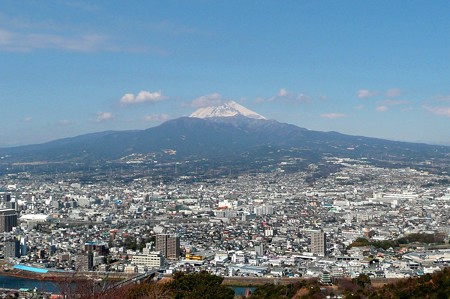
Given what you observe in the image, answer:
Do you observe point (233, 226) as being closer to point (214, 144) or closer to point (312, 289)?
point (312, 289)

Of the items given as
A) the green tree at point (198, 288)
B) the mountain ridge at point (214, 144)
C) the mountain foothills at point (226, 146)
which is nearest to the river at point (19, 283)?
the green tree at point (198, 288)

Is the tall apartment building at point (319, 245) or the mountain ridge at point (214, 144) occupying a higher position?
the mountain ridge at point (214, 144)

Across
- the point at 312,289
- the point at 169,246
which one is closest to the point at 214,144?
the point at 169,246

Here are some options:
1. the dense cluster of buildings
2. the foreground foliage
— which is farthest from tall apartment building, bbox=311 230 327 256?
the foreground foliage

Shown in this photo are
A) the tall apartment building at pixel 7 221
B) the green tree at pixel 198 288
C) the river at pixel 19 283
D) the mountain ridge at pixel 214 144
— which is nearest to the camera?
the green tree at pixel 198 288

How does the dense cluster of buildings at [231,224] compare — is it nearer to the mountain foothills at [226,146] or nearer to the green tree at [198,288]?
the green tree at [198,288]

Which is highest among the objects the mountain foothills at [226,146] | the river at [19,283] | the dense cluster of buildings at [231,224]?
the mountain foothills at [226,146]

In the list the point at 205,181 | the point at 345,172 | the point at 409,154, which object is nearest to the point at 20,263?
the point at 205,181

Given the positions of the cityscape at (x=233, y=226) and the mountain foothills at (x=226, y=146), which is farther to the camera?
the mountain foothills at (x=226, y=146)
